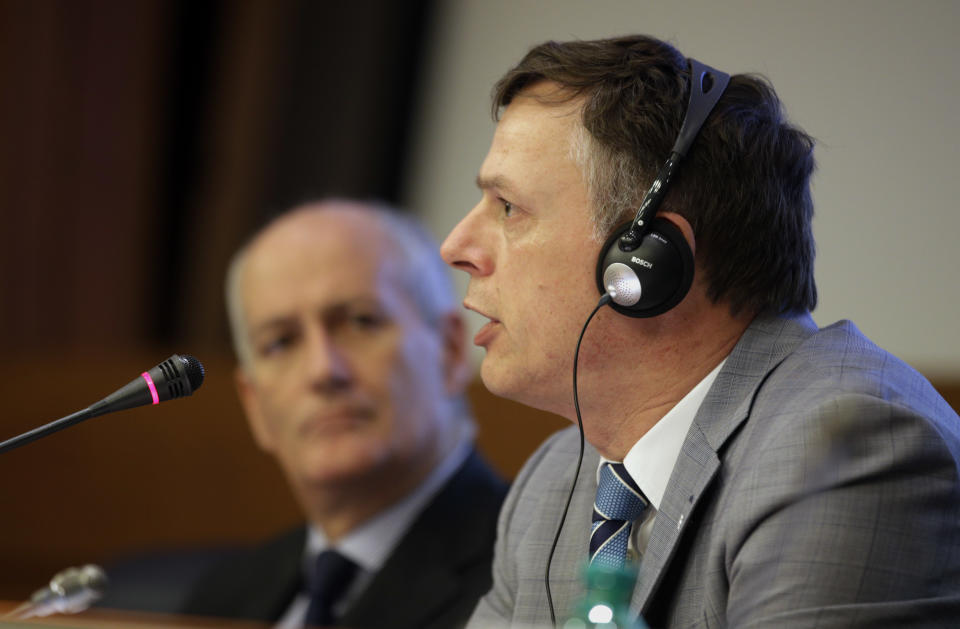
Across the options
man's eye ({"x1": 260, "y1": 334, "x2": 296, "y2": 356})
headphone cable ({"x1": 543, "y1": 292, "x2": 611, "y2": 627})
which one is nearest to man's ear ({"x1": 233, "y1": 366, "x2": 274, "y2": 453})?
man's eye ({"x1": 260, "y1": 334, "x2": 296, "y2": 356})

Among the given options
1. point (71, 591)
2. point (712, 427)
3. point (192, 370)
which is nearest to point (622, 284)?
point (712, 427)

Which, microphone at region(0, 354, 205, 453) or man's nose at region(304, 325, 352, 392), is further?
man's nose at region(304, 325, 352, 392)

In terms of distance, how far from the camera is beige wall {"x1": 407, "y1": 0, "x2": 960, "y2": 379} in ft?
7.30

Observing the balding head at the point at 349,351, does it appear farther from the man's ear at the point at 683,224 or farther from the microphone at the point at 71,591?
the man's ear at the point at 683,224

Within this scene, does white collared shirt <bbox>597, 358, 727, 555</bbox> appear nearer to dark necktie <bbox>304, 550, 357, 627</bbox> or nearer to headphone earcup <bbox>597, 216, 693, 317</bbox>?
headphone earcup <bbox>597, 216, 693, 317</bbox>

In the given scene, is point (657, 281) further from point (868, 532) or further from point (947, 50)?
point (947, 50)

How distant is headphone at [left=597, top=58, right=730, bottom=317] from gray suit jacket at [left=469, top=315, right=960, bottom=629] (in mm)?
124

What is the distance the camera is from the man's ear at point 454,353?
7.27 ft

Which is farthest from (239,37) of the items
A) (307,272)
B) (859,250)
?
(859,250)

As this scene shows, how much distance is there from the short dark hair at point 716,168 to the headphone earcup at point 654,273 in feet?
0.25

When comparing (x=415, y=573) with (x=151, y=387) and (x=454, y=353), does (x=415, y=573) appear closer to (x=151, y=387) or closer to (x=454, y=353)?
(x=454, y=353)

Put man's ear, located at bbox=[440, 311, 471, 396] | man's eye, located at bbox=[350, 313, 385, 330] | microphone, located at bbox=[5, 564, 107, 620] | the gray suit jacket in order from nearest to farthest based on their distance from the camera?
the gray suit jacket, microphone, located at bbox=[5, 564, 107, 620], man's eye, located at bbox=[350, 313, 385, 330], man's ear, located at bbox=[440, 311, 471, 396]

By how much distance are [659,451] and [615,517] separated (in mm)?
92

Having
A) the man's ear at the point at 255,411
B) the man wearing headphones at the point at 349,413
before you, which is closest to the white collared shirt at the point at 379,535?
the man wearing headphones at the point at 349,413
